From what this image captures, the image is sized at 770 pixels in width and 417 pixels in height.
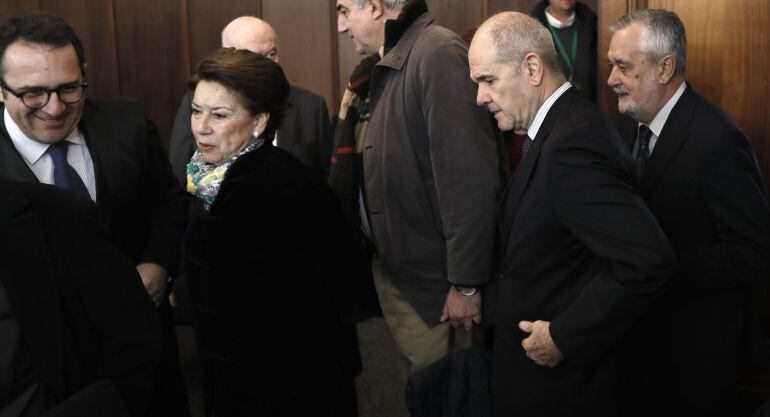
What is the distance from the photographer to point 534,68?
6.63 ft

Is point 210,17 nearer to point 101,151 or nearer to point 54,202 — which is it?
point 101,151

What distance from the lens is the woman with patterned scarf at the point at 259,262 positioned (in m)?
2.12

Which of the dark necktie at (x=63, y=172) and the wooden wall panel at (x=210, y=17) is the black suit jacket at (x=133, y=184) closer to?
the dark necktie at (x=63, y=172)

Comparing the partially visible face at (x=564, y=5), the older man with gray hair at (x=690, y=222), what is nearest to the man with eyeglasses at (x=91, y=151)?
the older man with gray hair at (x=690, y=222)

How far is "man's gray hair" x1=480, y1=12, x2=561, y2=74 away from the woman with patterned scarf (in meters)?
0.60

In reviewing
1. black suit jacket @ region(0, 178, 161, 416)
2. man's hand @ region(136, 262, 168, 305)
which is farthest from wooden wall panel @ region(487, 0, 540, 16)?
black suit jacket @ region(0, 178, 161, 416)

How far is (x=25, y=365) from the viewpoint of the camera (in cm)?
153

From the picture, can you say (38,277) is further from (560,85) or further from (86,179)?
(560,85)

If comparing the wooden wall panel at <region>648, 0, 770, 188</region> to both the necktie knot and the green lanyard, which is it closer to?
the green lanyard

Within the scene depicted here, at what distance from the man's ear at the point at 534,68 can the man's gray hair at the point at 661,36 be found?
604 mm

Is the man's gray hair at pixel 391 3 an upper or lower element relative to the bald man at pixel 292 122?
upper

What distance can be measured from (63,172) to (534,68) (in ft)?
4.16

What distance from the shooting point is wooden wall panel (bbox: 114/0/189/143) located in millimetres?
4738

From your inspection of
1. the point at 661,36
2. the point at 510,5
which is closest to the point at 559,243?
the point at 661,36
